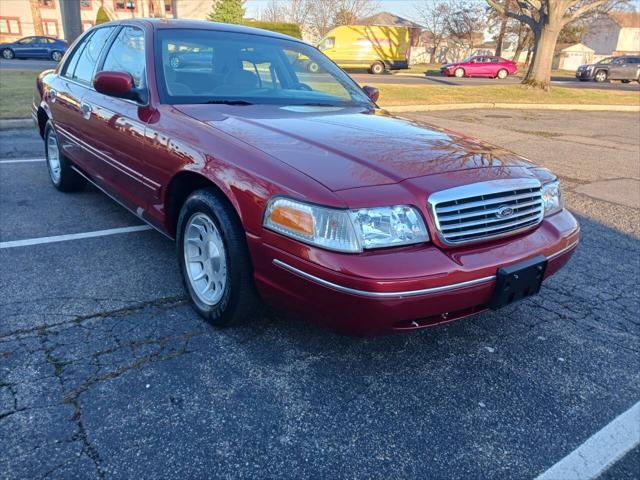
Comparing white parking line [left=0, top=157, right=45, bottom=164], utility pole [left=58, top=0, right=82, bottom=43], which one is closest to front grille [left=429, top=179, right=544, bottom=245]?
white parking line [left=0, top=157, right=45, bottom=164]

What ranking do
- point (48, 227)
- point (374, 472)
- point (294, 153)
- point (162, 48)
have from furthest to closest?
1. point (48, 227)
2. point (162, 48)
3. point (294, 153)
4. point (374, 472)

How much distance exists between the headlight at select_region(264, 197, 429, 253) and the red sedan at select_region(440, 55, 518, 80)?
32935 mm

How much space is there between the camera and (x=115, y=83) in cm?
316

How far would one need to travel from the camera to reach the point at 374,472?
1.95 m

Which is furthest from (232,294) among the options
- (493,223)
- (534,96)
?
(534,96)

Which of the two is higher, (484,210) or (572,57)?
(572,57)

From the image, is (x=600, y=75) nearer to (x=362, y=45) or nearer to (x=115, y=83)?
(x=362, y=45)

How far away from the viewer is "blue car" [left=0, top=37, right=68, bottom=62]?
25.9 meters

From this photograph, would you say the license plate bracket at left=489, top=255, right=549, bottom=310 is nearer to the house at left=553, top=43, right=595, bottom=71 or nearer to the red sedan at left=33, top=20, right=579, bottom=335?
the red sedan at left=33, top=20, right=579, bottom=335

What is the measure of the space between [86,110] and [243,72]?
4.42 feet

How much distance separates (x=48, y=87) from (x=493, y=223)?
4.54 meters

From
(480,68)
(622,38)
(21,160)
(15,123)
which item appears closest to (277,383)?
(21,160)

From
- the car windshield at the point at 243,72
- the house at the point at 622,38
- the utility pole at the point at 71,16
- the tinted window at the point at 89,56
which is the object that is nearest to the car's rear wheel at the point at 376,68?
the utility pole at the point at 71,16

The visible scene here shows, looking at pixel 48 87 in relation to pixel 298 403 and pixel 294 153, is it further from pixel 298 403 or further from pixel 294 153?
pixel 298 403
